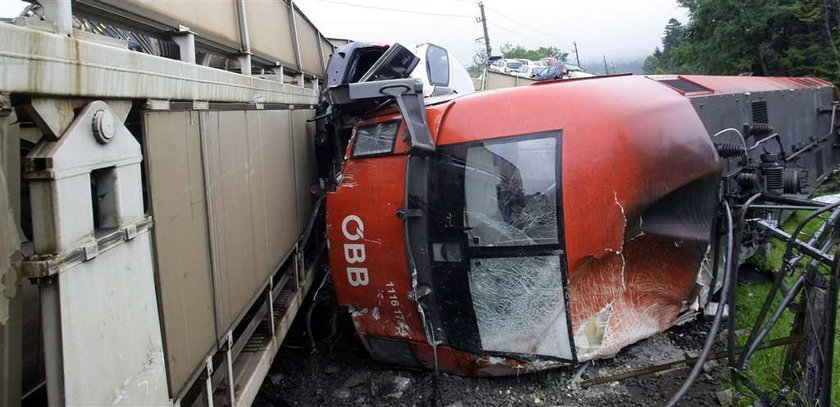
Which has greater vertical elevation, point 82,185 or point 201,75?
point 201,75

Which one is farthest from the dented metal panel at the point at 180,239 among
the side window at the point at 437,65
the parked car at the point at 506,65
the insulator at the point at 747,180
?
the parked car at the point at 506,65

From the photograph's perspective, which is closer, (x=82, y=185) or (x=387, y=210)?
(x=82, y=185)

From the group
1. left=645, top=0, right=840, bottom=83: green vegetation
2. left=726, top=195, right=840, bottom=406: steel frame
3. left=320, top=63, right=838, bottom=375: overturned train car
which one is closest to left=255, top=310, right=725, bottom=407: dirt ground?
left=320, top=63, right=838, bottom=375: overturned train car

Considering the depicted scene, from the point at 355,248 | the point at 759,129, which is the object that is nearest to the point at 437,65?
the point at 759,129

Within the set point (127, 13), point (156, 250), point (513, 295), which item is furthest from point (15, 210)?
point (513, 295)

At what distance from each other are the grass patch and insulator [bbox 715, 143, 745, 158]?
0.66 m

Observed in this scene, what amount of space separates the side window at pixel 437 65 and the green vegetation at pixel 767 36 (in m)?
16.0

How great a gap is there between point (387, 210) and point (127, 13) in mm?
2062

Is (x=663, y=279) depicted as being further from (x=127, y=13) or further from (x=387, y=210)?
(x=127, y=13)

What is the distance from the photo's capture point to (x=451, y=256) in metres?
3.49

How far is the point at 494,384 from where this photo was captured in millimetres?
3828

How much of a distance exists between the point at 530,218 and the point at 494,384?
4.22 ft

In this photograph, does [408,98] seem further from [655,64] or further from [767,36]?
[655,64]

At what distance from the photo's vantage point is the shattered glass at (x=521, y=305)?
332 centimetres
